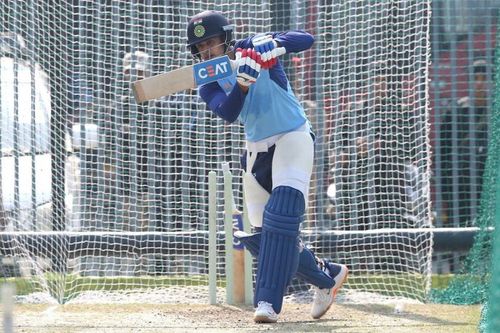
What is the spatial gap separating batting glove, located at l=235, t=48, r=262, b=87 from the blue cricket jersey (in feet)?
0.83

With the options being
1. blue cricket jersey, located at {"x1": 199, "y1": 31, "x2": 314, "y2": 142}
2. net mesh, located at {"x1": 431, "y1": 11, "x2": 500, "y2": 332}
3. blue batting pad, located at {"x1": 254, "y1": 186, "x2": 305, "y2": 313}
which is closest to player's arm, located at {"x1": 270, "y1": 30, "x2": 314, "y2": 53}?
blue cricket jersey, located at {"x1": 199, "y1": 31, "x2": 314, "y2": 142}

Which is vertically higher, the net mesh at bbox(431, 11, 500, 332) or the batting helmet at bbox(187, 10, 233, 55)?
the batting helmet at bbox(187, 10, 233, 55)

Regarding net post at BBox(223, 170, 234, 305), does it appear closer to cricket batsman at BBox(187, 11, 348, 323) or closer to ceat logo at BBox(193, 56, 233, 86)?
cricket batsman at BBox(187, 11, 348, 323)

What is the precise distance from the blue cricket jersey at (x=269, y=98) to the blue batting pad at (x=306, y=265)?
2.02 feet

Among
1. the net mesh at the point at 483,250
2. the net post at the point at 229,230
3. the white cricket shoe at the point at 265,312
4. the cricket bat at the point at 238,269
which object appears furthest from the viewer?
the net mesh at the point at 483,250

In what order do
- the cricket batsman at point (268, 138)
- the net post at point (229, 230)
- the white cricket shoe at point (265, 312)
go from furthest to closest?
the net post at point (229, 230) → the white cricket shoe at point (265, 312) → the cricket batsman at point (268, 138)

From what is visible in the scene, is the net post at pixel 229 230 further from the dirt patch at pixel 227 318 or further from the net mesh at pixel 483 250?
the net mesh at pixel 483 250

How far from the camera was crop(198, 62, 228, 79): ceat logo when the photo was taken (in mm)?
5465

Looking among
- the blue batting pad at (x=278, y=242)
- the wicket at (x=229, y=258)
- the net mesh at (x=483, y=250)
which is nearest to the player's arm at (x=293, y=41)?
the blue batting pad at (x=278, y=242)

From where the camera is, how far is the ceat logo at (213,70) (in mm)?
5465

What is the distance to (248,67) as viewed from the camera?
537 cm

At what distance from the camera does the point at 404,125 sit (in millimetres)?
8289

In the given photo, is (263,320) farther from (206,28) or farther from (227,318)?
(206,28)

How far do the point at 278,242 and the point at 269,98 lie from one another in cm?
79
